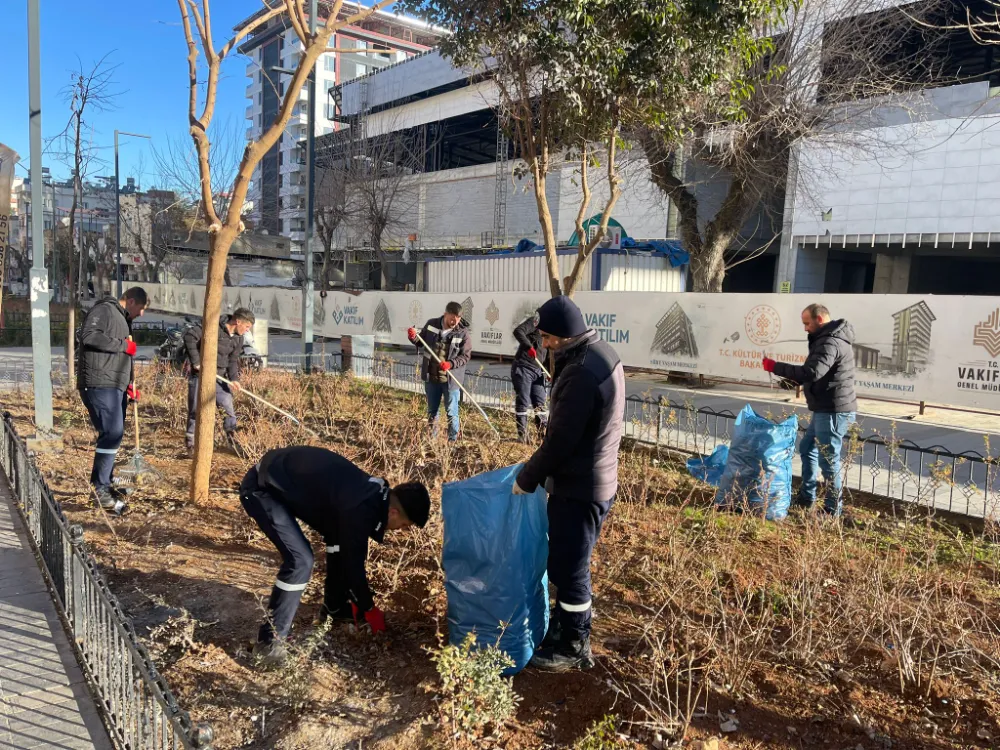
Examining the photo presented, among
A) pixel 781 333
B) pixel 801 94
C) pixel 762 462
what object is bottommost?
pixel 762 462

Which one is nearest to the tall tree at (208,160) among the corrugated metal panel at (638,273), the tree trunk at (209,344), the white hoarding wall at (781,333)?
the tree trunk at (209,344)

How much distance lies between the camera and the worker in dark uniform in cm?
731

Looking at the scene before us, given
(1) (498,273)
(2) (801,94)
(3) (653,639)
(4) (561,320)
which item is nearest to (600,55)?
(4) (561,320)

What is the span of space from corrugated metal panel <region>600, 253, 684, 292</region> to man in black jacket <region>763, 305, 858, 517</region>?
410 inches

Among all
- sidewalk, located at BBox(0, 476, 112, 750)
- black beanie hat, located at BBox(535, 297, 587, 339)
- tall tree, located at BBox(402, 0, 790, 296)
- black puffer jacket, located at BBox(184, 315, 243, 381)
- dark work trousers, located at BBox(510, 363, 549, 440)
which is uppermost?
tall tree, located at BBox(402, 0, 790, 296)

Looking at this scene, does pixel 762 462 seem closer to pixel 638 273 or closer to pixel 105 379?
pixel 105 379

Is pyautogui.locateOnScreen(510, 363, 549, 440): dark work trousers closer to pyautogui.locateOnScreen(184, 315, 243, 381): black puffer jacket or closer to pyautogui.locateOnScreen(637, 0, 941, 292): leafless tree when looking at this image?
pyautogui.locateOnScreen(184, 315, 243, 381): black puffer jacket

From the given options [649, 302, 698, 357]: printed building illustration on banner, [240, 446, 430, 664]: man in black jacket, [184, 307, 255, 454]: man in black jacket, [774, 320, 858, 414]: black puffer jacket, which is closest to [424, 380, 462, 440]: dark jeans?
[184, 307, 255, 454]: man in black jacket

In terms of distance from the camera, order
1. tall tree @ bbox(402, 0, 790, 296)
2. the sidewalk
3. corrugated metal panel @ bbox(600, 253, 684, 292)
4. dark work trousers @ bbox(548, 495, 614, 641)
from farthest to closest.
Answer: corrugated metal panel @ bbox(600, 253, 684, 292) < tall tree @ bbox(402, 0, 790, 296) < dark work trousers @ bbox(548, 495, 614, 641) < the sidewalk

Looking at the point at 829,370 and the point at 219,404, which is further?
the point at 219,404

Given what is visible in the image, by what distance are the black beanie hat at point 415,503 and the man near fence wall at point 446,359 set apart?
A: 13.7 ft

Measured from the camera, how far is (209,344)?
190 inches

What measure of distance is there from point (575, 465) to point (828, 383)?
2893 millimetres

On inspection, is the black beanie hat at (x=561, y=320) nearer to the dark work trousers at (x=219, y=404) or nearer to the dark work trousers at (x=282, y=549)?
the dark work trousers at (x=282, y=549)
